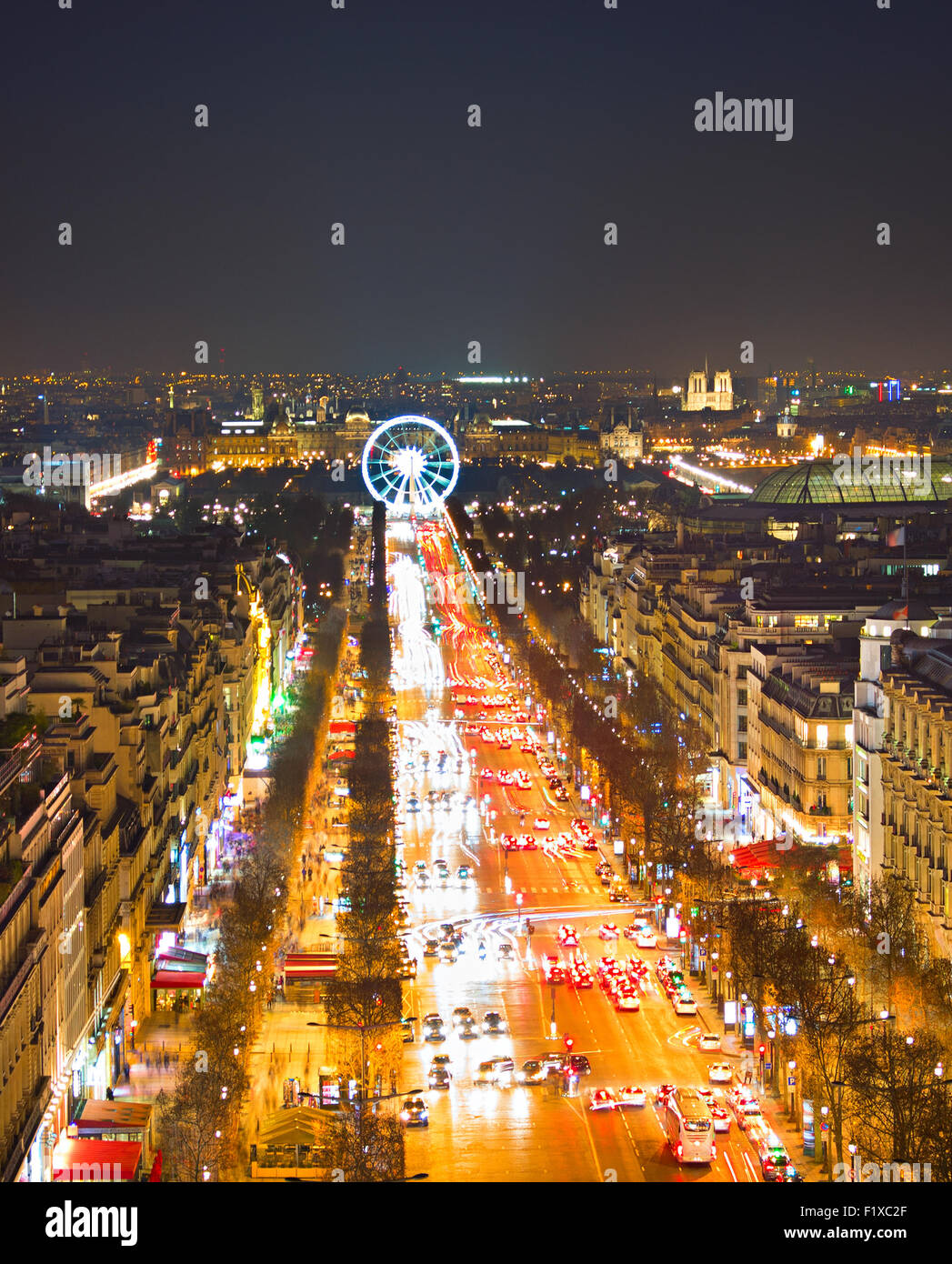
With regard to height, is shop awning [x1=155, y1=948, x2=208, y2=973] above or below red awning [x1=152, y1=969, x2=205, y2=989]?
above

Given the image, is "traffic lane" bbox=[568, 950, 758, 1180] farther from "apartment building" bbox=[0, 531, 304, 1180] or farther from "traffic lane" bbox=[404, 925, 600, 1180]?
"apartment building" bbox=[0, 531, 304, 1180]

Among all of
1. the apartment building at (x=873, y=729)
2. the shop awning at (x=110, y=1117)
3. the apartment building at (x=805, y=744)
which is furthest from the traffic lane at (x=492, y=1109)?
the apartment building at (x=805, y=744)

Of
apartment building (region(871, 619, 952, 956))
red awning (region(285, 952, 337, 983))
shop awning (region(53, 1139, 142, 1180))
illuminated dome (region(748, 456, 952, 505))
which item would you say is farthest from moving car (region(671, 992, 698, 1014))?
illuminated dome (region(748, 456, 952, 505))

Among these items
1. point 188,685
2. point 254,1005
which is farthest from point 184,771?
point 254,1005

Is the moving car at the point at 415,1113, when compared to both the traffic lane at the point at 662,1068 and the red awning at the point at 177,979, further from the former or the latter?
the red awning at the point at 177,979
